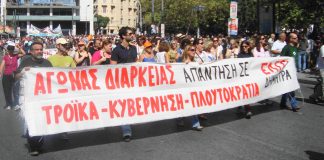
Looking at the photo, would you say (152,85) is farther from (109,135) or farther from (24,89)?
(24,89)

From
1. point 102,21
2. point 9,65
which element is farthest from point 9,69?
point 102,21

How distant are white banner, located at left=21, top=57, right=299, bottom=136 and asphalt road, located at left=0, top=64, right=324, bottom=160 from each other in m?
0.38

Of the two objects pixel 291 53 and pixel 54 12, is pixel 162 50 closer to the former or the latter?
pixel 291 53

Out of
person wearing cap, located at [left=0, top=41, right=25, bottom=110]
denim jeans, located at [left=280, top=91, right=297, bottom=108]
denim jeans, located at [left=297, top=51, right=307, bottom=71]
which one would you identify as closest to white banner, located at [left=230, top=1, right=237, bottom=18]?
denim jeans, located at [left=297, top=51, right=307, bottom=71]

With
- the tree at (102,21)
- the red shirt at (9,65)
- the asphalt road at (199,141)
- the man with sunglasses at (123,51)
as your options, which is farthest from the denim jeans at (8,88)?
the tree at (102,21)

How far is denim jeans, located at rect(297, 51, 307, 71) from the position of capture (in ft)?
69.4

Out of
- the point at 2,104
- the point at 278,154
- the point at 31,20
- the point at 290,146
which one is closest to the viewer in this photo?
the point at 278,154

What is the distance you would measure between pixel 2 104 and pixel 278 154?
8262 mm

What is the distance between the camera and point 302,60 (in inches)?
846

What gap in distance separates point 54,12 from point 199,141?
12212cm

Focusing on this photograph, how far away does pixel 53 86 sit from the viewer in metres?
7.28

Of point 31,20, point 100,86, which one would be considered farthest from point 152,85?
point 31,20

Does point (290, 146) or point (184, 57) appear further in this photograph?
point (184, 57)

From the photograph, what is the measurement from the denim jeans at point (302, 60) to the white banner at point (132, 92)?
11.7 m
